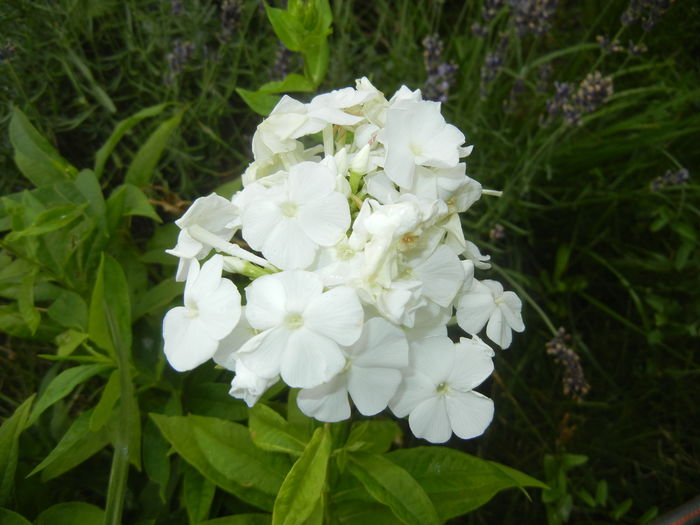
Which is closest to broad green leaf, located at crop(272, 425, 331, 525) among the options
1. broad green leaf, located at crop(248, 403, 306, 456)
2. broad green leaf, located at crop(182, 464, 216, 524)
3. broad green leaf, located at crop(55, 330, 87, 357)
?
broad green leaf, located at crop(248, 403, 306, 456)

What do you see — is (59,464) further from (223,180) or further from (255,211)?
(223,180)

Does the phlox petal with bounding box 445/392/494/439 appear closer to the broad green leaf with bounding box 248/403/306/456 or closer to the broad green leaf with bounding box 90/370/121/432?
the broad green leaf with bounding box 248/403/306/456

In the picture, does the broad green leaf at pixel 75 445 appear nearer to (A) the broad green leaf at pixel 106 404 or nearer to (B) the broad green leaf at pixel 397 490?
(A) the broad green leaf at pixel 106 404

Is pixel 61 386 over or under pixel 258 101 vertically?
under

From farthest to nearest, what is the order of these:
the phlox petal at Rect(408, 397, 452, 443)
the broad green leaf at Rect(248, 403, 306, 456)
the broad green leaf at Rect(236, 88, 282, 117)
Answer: the broad green leaf at Rect(236, 88, 282, 117), the broad green leaf at Rect(248, 403, 306, 456), the phlox petal at Rect(408, 397, 452, 443)

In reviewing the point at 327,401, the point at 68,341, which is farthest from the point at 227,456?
the point at 68,341

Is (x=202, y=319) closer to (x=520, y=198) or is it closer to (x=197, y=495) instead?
(x=197, y=495)
